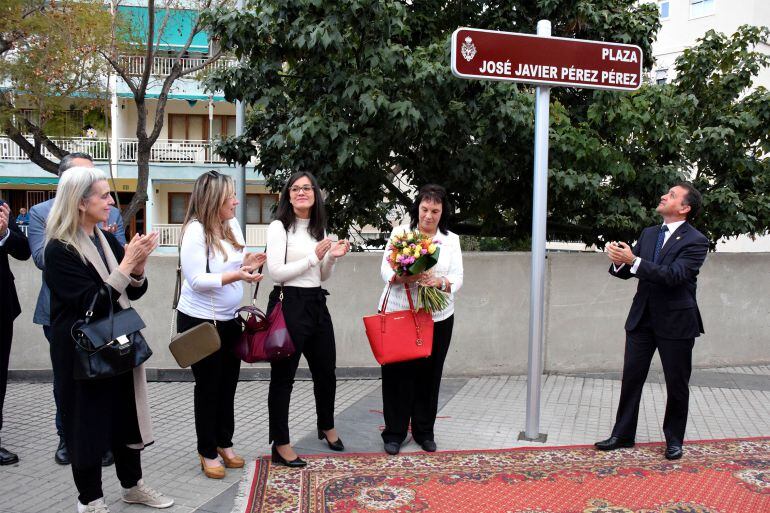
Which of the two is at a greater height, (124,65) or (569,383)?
(124,65)

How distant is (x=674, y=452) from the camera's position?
4.66 meters

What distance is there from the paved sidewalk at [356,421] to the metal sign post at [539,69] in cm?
64

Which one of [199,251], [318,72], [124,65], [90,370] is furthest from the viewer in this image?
[124,65]

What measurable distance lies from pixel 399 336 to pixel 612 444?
1796 mm

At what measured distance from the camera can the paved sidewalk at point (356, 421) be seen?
4.12m

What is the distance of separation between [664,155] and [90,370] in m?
6.59

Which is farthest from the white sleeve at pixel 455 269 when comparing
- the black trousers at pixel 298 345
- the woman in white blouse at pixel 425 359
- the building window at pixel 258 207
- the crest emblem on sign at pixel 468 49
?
the building window at pixel 258 207

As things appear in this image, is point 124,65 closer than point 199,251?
No

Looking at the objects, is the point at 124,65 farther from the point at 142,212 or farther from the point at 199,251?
the point at 142,212

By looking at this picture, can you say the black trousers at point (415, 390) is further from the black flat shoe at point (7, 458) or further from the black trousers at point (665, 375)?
the black flat shoe at point (7, 458)

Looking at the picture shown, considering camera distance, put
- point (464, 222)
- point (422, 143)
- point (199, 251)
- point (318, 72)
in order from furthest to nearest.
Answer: point (464, 222)
point (422, 143)
point (318, 72)
point (199, 251)

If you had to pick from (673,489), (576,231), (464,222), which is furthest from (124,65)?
(673,489)

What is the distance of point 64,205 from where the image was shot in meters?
3.29

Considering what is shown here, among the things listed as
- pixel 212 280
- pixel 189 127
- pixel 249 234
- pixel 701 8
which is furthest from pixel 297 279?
pixel 189 127
